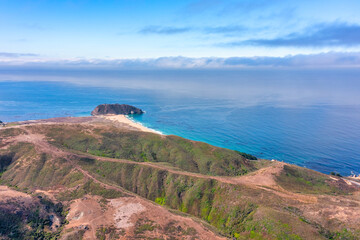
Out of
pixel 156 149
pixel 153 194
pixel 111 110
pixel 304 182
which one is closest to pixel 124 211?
pixel 153 194

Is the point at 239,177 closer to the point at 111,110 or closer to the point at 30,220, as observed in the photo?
the point at 30,220

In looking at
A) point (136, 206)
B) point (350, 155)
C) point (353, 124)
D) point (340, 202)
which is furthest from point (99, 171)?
point (353, 124)

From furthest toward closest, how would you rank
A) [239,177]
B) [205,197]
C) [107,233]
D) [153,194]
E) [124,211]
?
[239,177], [153,194], [205,197], [124,211], [107,233]

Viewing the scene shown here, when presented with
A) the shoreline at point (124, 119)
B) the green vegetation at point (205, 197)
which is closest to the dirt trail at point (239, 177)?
the green vegetation at point (205, 197)

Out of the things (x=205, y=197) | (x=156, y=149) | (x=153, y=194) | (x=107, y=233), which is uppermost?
(x=156, y=149)

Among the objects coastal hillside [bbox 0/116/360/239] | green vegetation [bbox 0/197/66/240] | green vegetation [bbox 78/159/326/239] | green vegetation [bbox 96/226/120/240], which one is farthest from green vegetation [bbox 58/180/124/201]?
green vegetation [bbox 96/226/120/240]

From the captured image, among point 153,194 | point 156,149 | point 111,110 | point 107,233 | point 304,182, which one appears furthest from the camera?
point 111,110

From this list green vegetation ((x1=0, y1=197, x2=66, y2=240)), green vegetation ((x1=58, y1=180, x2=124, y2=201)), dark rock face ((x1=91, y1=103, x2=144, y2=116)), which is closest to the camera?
green vegetation ((x1=0, y1=197, x2=66, y2=240))

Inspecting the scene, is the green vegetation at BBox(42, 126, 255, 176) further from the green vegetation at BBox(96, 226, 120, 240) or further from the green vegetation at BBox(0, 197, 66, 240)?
the green vegetation at BBox(96, 226, 120, 240)
